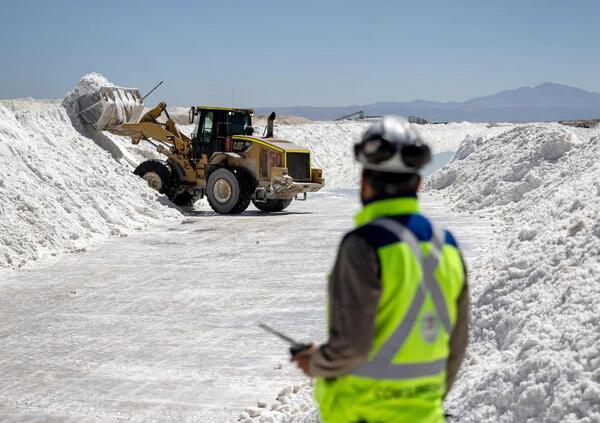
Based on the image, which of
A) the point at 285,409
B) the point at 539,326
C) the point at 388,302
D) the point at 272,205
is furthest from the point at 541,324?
the point at 272,205

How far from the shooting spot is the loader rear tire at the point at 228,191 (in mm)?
19844

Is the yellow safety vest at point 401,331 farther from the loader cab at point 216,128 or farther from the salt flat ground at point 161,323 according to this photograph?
the loader cab at point 216,128

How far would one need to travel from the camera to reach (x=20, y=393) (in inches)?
286

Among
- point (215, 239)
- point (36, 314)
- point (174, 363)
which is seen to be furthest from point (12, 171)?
point (174, 363)

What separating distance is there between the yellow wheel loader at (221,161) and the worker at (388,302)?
55.3 ft

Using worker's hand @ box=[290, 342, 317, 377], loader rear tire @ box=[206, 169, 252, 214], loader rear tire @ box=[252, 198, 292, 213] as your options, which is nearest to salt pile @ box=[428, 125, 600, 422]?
worker's hand @ box=[290, 342, 317, 377]

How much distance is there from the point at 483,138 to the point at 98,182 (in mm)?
13923

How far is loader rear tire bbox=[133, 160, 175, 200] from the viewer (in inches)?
825

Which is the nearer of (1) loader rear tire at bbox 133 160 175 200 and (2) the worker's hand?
(2) the worker's hand

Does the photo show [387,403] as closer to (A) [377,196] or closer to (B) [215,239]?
(A) [377,196]

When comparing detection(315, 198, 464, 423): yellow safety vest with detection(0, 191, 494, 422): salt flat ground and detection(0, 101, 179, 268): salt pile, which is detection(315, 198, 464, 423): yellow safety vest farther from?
detection(0, 101, 179, 268): salt pile

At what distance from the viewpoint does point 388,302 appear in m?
2.59

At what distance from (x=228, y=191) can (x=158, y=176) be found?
6.49ft

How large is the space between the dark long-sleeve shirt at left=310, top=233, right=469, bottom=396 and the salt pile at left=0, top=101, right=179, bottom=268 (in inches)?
454
